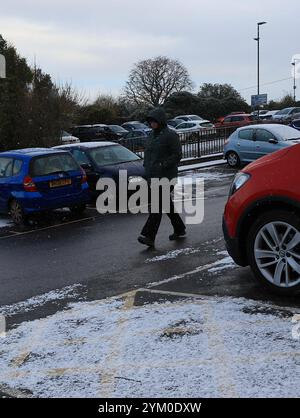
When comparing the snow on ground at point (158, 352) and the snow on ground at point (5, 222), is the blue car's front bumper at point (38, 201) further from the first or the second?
the snow on ground at point (158, 352)

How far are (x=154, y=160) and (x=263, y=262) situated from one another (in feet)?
10.2

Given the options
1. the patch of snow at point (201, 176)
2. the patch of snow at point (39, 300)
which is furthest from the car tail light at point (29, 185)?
the patch of snow at point (201, 176)

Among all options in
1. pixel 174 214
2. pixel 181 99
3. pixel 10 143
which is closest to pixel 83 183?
pixel 174 214

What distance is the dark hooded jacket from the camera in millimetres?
7941

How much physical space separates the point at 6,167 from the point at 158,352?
7.96 meters

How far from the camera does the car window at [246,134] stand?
18.1 metres

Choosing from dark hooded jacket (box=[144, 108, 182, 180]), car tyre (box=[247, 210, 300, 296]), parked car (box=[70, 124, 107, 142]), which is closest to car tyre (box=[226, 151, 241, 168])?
dark hooded jacket (box=[144, 108, 182, 180])

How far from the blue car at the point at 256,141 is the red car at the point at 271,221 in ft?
37.9

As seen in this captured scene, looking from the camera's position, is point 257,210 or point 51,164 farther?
point 51,164

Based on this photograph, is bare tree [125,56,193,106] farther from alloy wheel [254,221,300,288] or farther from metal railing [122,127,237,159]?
alloy wheel [254,221,300,288]

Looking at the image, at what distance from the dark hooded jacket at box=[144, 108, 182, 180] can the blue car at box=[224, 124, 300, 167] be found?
923 cm

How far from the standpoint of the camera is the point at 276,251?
5.17 m

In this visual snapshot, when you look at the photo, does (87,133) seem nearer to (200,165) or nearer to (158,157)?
(200,165)

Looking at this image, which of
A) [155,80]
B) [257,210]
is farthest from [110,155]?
[155,80]
